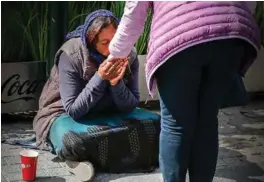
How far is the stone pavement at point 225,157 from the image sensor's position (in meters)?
3.47

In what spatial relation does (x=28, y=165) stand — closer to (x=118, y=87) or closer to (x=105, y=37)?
(x=118, y=87)

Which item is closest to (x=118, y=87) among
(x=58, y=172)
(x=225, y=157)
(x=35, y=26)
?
(x=58, y=172)

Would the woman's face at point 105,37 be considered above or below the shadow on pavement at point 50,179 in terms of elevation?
above

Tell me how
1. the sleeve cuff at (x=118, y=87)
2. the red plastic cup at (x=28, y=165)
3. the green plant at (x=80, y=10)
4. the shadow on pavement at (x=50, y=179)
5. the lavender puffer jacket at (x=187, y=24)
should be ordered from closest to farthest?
the lavender puffer jacket at (x=187, y=24), the red plastic cup at (x=28, y=165), the shadow on pavement at (x=50, y=179), the sleeve cuff at (x=118, y=87), the green plant at (x=80, y=10)

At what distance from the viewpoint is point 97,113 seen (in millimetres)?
3682

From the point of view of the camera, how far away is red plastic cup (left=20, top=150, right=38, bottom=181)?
10.8 feet

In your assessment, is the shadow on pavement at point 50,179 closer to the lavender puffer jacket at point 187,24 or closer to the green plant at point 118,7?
the lavender puffer jacket at point 187,24

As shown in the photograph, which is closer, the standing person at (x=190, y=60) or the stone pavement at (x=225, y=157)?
the standing person at (x=190, y=60)

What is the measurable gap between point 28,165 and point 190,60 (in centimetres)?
121

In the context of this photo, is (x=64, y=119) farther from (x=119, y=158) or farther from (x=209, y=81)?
(x=209, y=81)

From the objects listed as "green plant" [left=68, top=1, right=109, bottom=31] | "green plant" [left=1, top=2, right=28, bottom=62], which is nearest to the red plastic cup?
"green plant" [left=1, top=2, right=28, bottom=62]

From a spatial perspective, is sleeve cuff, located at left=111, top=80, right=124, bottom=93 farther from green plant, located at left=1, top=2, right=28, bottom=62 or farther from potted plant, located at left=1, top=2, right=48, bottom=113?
green plant, located at left=1, top=2, right=28, bottom=62

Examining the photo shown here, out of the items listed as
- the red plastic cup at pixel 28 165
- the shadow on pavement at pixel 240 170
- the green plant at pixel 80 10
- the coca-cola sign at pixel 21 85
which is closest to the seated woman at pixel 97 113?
the red plastic cup at pixel 28 165

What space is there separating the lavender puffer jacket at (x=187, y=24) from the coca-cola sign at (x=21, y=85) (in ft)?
6.20
